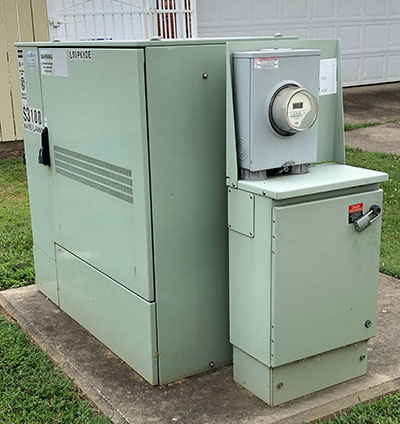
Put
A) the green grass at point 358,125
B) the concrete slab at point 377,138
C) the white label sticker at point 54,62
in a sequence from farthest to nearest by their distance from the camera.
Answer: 1. the green grass at point 358,125
2. the concrete slab at point 377,138
3. the white label sticker at point 54,62

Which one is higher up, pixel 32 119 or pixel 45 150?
pixel 32 119

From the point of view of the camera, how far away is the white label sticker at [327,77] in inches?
120

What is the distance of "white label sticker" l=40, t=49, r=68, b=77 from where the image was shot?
3395 millimetres

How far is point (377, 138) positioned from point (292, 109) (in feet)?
22.5

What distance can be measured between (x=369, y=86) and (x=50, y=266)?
10342 mm

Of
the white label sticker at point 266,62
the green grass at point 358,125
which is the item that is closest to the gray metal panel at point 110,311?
the white label sticker at point 266,62

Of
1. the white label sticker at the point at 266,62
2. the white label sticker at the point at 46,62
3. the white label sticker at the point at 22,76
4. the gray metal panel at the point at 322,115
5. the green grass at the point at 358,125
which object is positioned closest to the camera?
the white label sticker at the point at 266,62

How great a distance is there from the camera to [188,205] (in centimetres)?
300

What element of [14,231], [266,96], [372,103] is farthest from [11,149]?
[266,96]

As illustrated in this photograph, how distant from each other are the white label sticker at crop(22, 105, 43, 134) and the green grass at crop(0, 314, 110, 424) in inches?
47.6

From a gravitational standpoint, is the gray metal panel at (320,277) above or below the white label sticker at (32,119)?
below

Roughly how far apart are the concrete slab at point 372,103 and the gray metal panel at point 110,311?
7293mm

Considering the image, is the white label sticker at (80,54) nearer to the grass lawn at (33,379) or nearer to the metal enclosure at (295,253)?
the metal enclosure at (295,253)

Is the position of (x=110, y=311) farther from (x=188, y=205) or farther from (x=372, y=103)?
(x=372, y=103)
